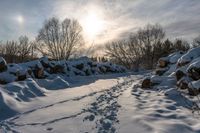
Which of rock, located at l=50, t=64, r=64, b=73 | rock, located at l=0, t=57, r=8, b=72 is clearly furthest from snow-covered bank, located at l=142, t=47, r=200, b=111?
rock, located at l=50, t=64, r=64, b=73

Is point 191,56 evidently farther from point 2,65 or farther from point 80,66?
point 80,66

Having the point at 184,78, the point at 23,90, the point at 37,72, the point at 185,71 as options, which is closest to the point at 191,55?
the point at 185,71

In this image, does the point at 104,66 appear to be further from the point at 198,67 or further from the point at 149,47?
the point at 149,47

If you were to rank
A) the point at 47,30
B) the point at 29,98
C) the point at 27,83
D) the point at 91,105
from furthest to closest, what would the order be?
1. the point at 47,30
2. the point at 27,83
3. the point at 29,98
4. the point at 91,105

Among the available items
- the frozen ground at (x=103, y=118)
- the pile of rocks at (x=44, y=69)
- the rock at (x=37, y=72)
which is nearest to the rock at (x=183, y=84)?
the frozen ground at (x=103, y=118)

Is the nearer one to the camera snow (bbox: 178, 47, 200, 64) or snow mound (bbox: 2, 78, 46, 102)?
snow mound (bbox: 2, 78, 46, 102)

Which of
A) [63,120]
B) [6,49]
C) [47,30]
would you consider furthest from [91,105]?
[6,49]

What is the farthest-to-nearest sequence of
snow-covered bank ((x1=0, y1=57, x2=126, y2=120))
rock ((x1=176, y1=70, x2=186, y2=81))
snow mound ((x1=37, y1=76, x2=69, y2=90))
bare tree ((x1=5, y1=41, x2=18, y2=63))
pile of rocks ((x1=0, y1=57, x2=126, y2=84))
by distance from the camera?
bare tree ((x1=5, y1=41, x2=18, y2=63))
snow mound ((x1=37, y1=76, x2=69, y2=90))
pile of rocks ((x1=0, y1=57, x2=126, y2=84))
rock ((x1=176, y1=70, x2=186, y2=81))
snow-covered bank ((x1=0, y1=57, x2=126, y2=120))

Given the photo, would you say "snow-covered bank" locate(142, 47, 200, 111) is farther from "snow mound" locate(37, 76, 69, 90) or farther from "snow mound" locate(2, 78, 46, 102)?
"snow mound" locate(2, 78, 46, 102)

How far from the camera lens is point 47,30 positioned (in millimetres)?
52469

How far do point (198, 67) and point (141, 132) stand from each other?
19.0ft

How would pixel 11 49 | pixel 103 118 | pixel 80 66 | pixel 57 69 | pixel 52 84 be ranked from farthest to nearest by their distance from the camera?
pixel 11 49 < pixel 80 66 < pixel 57 69 < pixel 52 84 < pixel 103 118

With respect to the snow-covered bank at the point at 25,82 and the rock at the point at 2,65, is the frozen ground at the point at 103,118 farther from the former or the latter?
the rock at the point at 2,65

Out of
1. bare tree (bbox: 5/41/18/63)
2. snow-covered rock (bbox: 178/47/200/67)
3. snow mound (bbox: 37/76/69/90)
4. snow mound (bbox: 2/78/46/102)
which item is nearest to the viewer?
snow mound (bbox: 2/78/46/102)
